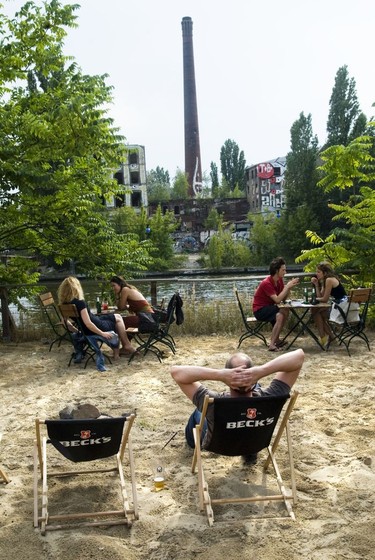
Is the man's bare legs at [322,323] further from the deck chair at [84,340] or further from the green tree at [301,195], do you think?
the green tree at [301,195]

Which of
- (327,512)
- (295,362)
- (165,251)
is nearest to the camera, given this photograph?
(327,512)

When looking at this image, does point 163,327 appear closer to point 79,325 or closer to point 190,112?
point 79,325

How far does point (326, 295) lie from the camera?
9.27 m

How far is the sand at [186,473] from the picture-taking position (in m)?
3.57

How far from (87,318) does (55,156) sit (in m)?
3.21

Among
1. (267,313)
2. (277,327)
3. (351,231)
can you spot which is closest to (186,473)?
(277,327)

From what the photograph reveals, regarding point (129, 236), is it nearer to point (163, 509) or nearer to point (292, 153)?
point (163, 509)

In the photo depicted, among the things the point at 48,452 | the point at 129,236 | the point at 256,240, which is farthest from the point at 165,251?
the point at 48,452

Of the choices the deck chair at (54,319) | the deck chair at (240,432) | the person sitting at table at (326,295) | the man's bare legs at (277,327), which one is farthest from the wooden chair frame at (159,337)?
the deck chair at (240,432)

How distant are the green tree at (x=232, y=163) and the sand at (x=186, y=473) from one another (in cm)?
9178

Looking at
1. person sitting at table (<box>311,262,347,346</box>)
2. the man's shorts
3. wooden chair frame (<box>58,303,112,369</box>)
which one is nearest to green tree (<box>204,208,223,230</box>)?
person sitting at table (<box>311,262,347,346</box>)

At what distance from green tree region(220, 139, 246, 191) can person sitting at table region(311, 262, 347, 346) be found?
8928 centimetres

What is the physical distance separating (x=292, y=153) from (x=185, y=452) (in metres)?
57.5

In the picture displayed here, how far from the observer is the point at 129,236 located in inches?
484
